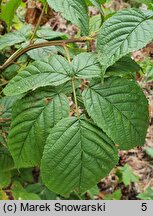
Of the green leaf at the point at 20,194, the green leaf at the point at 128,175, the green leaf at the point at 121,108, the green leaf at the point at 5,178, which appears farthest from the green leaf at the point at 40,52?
the green leaf at the point at 128,175

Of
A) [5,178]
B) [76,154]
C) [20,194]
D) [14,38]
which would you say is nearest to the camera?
[76,154]

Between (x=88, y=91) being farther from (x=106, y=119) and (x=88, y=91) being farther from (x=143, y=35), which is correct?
(x=143, y=35)

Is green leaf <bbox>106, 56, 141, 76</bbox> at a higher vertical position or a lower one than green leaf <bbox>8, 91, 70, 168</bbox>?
higher

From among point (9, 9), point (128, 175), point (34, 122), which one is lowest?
point (128, 175)

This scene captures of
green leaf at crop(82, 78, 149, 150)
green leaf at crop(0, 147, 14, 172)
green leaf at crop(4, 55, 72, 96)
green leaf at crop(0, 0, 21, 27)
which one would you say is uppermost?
green leaf at crop(0, 0, 21, 27)

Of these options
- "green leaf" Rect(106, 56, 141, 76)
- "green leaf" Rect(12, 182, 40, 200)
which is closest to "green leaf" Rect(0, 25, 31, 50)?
"green leaf" Rect(106, 56, 141, 76)

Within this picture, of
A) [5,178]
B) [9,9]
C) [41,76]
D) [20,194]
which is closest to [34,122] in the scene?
[41,76]

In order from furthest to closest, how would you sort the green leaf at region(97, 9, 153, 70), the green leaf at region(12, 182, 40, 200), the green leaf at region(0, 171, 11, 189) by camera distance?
the green leaf at region(12, 182, 40, 200) → the green leaf at region(0, 171, 11, 189) → the green leaf at region(97, 9, 153, 70)

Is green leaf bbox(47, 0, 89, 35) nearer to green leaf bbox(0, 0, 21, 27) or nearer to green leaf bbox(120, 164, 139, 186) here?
green leaf bbox(0, 0, 21, 27)

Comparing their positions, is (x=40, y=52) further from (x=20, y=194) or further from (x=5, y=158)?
(x=20, y=194)
